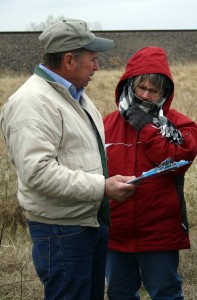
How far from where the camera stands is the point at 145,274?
3.14 meters

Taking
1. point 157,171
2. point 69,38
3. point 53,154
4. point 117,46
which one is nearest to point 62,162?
point 53,154

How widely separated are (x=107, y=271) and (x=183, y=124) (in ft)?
3.31

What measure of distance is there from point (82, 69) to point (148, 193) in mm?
818

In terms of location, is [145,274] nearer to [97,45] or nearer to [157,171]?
[157,171]

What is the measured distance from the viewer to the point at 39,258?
2.64 metres

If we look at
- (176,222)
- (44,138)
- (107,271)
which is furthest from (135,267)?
(44,138)

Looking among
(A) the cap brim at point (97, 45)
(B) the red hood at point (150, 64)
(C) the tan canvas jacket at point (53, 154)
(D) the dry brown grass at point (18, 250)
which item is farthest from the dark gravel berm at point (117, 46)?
(C) the tan canvas jacket at point (53, 154)

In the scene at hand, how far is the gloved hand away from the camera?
119 inches

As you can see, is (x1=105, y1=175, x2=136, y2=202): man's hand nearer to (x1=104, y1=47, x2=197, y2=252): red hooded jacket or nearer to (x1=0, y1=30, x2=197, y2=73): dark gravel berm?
(x1=104, y1=47, x2=197, y2=252): red hooded jacket

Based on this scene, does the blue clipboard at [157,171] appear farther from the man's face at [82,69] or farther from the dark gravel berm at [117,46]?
the dark gravel berm at [117,46]

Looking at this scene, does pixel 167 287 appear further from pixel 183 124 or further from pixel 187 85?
pixel 187 85

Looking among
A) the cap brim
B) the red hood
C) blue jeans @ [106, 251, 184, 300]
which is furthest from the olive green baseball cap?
blue jeans @ [106, 251, 184, 300]

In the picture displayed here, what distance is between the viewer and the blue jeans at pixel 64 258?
260cm

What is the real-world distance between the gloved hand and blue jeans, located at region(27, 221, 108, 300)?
0.64 meters
